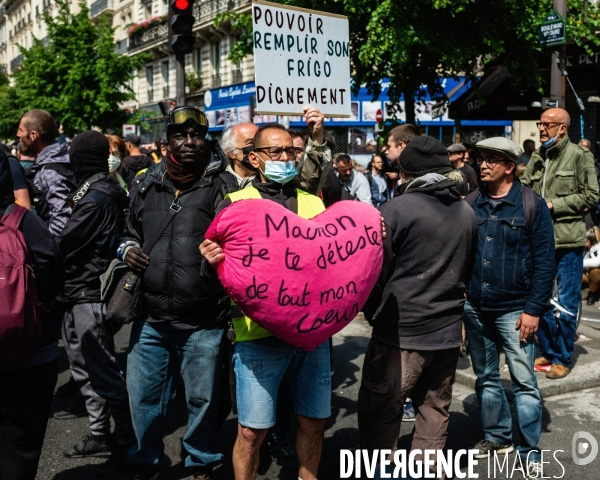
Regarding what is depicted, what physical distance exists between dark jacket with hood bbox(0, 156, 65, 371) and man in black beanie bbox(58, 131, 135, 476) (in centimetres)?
106

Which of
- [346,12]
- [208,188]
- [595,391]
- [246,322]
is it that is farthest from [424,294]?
[346,12]

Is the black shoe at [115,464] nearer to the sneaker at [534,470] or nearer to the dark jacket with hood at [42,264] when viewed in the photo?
the dark jacket with hood at [42,264]

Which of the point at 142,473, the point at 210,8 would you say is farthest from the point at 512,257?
the point at 210,8

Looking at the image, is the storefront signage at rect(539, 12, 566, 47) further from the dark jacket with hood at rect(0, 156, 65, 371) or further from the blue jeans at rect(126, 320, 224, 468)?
the dark jacket with hood at rect(0, 156, 65, 371)

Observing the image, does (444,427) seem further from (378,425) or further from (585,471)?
(585,471)

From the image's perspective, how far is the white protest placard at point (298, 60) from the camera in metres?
3.89

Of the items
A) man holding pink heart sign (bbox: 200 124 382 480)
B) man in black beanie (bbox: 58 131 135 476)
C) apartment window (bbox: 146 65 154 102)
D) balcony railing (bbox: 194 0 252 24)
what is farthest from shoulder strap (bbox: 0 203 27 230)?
apartment window (bbox: 146 65 154 102)

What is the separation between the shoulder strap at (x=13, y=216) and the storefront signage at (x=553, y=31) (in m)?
7.24

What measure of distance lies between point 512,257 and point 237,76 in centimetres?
2708

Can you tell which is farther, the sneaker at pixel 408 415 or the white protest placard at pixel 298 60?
the sneaker at pixel 408 415

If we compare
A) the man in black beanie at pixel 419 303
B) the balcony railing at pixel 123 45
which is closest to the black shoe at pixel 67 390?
the man in black beanie at pixel 419 303

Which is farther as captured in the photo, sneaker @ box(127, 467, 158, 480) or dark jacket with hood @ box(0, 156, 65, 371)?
sneaker @ box(127, 467, 158, 480)

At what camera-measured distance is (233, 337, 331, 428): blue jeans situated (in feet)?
10.4

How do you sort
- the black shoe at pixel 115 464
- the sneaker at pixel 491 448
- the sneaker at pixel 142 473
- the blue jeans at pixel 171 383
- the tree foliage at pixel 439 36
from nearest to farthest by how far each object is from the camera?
the blue jeans at pixel 171 383 < the sneaker at pixel 142 473 < the black shoe at pixel 115 464 < the sneaker at pixel 491 448 < the tree foliage at pixel 439 36
